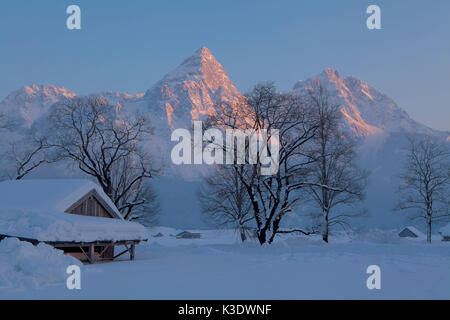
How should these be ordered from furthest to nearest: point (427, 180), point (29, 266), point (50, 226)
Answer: point (427, 180), point (50, 226), point (29, 266)

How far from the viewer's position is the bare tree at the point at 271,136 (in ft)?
96.7

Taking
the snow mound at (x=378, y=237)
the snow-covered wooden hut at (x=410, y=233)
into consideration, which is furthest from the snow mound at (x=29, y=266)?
the snow-covered wooden hut at (x=410, y=233)

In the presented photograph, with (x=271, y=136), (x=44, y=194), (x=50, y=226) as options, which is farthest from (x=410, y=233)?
(x=50, y=226)

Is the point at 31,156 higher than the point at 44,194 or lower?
higher

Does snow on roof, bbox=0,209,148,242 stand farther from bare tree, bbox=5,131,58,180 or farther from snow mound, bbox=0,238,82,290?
bare tree, bbox=5,131,58,180

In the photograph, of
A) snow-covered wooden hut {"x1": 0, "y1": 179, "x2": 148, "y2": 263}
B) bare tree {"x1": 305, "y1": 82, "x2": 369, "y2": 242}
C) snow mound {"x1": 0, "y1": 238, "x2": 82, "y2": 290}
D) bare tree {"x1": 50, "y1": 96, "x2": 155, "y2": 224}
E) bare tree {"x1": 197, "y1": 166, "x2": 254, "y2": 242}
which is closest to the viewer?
snow mound {"x1": 0, "y1": 238, "x2": 82, "y2": 290}

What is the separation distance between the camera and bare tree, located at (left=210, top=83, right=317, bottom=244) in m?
29.5

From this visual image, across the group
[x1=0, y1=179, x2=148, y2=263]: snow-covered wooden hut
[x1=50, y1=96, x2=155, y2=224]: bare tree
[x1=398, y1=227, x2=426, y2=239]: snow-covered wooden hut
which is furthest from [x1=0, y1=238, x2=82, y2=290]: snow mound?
[x1=398, y1=227, x2=426, y2=239]: snow-covered wooden hut

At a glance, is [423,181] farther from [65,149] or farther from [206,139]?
[65,149]

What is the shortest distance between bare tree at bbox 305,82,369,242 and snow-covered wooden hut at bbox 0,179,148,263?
14439 mm

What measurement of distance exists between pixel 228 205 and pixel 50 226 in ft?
82.7

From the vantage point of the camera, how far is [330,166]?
3378 centimetres

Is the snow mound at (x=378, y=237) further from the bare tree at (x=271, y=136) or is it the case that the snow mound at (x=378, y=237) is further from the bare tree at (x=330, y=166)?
the bare tree at (x=271, y=136)

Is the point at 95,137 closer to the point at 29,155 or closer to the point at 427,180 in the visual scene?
the point at 29,155
